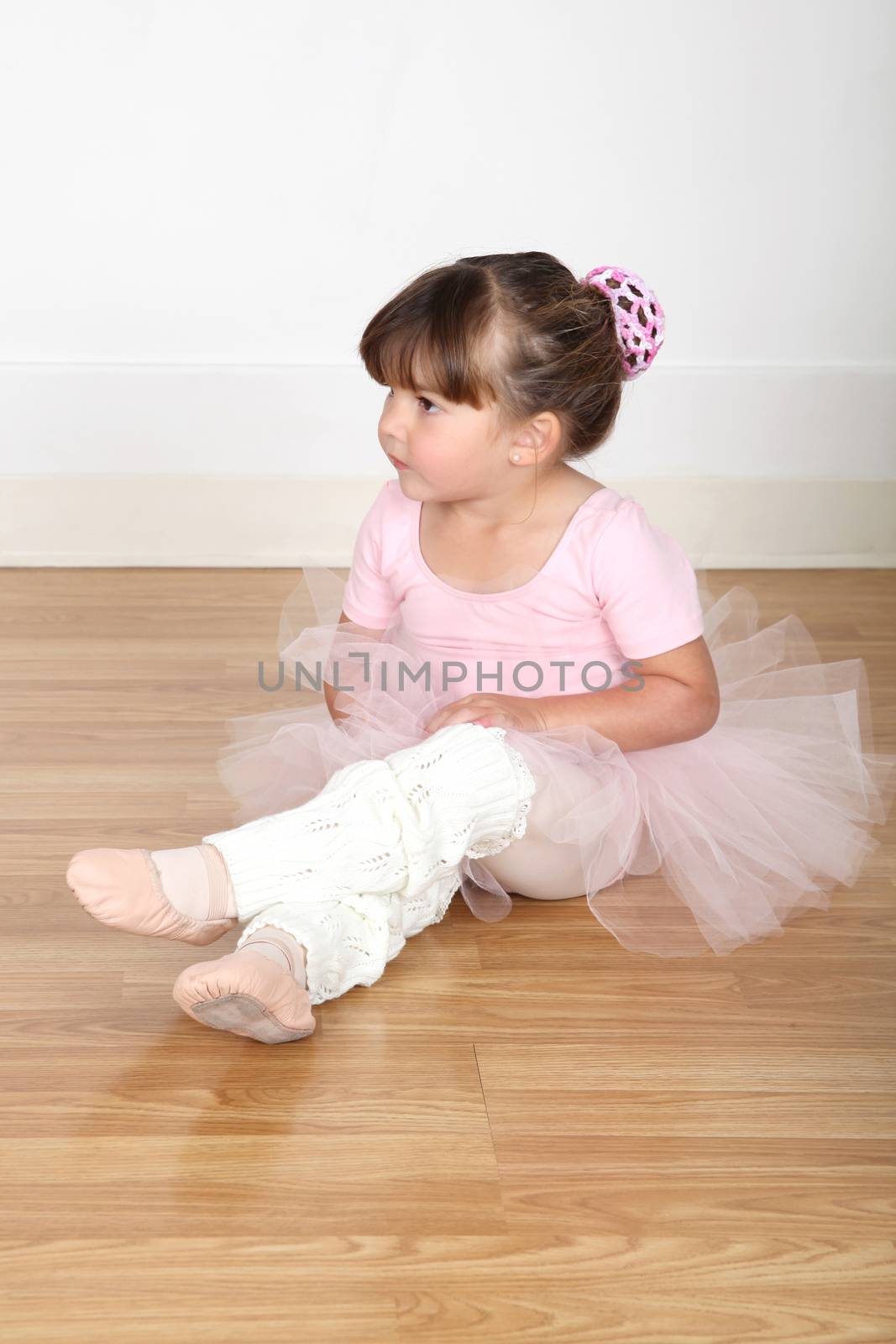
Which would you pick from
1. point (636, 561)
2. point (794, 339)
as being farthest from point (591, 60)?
point (636, 561)

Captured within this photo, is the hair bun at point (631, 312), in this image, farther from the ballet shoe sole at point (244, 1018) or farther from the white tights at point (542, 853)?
the ballet shoe sole at point (244, 1018)

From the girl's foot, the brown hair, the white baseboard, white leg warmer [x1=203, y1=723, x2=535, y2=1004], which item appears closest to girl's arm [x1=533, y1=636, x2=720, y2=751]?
white leg warmer [x1=203, y1=723, x2=535, y2=1004]

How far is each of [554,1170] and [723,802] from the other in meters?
0.47

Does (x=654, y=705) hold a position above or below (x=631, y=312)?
below

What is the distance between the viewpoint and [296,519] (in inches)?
89.5

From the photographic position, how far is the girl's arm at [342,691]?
1.37 m

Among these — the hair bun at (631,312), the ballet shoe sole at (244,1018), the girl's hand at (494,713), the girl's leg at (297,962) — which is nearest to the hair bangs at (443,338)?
the hair bun at (631,312)

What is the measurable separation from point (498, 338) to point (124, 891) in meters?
0.56

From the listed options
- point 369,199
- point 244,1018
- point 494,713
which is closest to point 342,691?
point 494,713

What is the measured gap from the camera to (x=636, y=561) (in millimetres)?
1309

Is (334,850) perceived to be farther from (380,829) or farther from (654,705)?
(654,705)

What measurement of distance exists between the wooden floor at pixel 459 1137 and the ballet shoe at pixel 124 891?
106 mm

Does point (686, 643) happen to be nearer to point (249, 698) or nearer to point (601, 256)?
point (249, 698)

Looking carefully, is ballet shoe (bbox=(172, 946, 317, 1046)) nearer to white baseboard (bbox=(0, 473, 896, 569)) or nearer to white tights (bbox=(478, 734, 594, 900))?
white tights (bbox=(478, 734, 594, 900))
